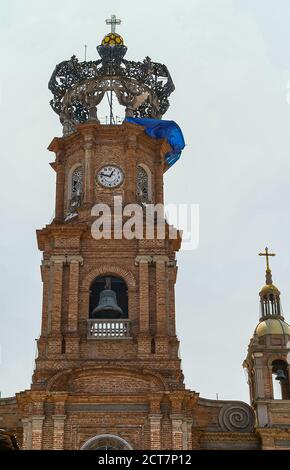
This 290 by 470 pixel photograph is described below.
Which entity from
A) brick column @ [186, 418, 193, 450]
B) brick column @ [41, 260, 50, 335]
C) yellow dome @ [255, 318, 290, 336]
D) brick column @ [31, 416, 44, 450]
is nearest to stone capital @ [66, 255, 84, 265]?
brick column @ [41, 260, 50, 335]

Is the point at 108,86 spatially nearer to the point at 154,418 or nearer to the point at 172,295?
the point at 172,295

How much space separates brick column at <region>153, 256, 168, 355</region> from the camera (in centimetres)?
3338

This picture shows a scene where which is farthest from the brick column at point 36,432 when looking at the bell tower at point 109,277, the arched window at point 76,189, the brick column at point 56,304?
the arched window at point 76,189

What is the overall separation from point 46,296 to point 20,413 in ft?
14.1

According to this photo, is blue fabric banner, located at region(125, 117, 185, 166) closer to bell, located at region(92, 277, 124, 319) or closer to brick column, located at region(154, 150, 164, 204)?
brick column, located at region(154, 150, 164, 204)

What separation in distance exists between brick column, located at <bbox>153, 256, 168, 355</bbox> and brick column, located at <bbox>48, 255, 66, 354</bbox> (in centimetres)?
340

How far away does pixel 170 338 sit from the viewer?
3375cm

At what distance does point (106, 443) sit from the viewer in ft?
103

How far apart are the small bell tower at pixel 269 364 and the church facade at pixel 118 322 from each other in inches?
1.7

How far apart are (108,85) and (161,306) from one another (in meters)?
10.7

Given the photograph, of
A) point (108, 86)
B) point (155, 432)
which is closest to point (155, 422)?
point (155, 432)

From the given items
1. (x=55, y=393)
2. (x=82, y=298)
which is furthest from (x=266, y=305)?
(x=55, y=393)

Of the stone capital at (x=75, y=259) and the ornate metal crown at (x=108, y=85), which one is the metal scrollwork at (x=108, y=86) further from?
the stone capital at (x=75, y=259)

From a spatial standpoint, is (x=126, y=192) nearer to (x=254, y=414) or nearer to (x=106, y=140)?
(x=106, y=140)
